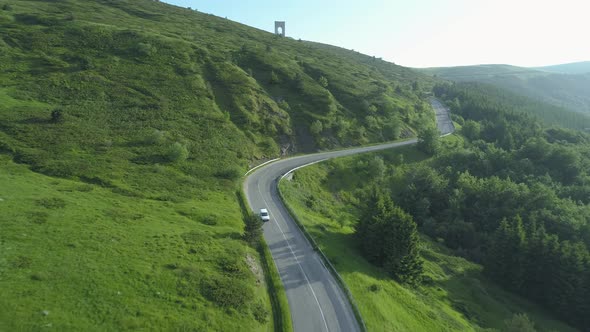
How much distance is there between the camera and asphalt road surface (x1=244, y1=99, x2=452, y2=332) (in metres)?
33.7

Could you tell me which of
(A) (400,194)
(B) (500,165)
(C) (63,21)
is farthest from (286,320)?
(C) (63,21)

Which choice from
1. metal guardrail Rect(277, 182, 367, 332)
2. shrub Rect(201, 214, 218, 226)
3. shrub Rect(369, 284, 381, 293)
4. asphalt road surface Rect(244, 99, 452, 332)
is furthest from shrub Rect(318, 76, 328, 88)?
shrub Rect(369, 284, 381, 293)

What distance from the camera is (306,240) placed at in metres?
48.3

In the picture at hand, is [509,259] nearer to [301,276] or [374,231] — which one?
[374,231]

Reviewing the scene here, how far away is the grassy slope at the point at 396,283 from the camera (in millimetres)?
39250

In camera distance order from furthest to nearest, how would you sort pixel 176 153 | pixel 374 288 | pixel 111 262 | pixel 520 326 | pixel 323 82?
1. pixel 323 82
2. pixel 176 153
3. pixel 520 326
4. pixel 374 288
5. pixel 111 262

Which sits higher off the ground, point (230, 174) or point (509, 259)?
point (230, 174)

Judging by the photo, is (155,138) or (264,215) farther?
(155,138)

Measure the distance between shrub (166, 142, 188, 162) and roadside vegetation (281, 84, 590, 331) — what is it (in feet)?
70.9

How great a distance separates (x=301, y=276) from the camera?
40.0 metres

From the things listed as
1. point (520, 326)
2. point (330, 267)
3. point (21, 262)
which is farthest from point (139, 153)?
point (520, 326)

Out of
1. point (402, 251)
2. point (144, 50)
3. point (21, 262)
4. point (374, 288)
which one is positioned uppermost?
point (144, 50)

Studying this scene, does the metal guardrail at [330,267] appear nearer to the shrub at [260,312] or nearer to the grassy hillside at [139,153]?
the grassy hillside at [139,153]

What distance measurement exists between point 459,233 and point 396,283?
43.9 meters
